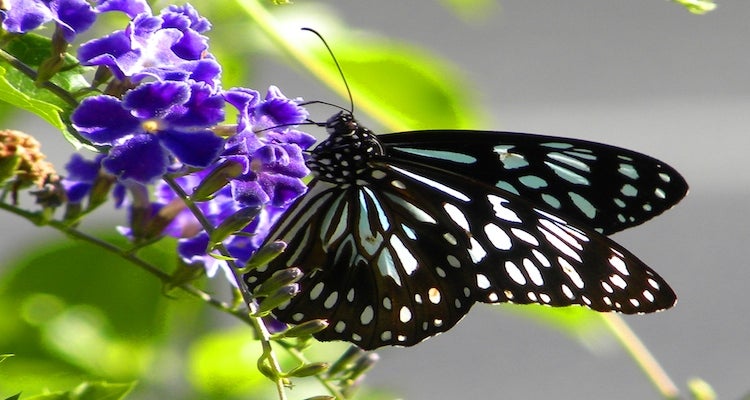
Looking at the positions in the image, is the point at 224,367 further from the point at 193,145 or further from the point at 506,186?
the point at 193,145

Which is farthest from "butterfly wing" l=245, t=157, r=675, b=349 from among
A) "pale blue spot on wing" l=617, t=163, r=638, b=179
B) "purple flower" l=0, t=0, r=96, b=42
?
"purple flower" l=0, t=0, r=96, b=42

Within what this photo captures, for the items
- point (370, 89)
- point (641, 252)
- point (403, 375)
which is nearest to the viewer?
point (370, 89)

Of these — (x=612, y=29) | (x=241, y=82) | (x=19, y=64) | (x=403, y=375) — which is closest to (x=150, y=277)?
(x=241, y=82)

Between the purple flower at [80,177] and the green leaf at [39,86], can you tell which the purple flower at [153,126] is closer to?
the green leaf at [39,86]

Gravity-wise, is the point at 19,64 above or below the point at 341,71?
below

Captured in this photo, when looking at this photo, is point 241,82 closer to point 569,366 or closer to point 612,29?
point 569,366

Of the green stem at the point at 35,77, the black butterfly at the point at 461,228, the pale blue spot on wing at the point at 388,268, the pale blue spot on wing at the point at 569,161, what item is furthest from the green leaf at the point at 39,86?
the pale blue spot on wing at the point at 569,161

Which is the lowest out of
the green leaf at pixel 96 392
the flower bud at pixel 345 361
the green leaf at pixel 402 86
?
the green leaf at pixel 96 392
